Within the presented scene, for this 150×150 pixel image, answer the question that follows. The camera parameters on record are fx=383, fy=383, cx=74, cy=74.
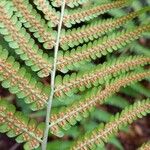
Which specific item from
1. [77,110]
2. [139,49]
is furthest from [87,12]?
[139,49]

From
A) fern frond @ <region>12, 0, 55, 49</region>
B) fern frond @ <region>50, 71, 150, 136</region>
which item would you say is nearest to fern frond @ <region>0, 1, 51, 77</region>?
fern frond @ <region>12, 0, 55, 49</region>

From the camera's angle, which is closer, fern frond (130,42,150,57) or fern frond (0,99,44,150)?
fern frond (0,99,44,150)

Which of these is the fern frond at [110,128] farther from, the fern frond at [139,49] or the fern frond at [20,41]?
the fern frond at [139,49]

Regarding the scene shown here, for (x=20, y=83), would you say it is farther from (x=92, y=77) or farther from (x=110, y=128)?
(x=110, y=128)

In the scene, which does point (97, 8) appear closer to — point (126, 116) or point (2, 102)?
point (126, 116)

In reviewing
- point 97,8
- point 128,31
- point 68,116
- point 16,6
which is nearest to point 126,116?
point 68,116

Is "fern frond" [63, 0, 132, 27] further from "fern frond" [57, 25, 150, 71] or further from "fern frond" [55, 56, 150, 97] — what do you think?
"fern frond" [55, 56, 150, 97]

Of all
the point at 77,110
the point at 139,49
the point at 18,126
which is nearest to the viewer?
the point at 18,126
